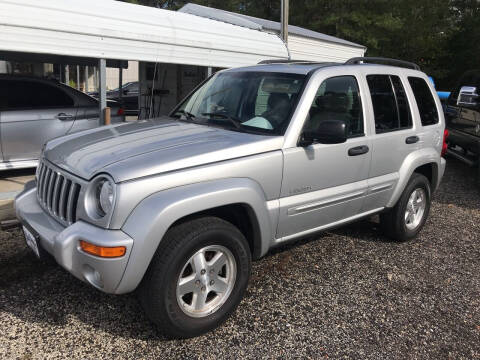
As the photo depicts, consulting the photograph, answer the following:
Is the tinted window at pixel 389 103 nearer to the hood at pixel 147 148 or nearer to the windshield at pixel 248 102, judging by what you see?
the windshield at pixel 248 102

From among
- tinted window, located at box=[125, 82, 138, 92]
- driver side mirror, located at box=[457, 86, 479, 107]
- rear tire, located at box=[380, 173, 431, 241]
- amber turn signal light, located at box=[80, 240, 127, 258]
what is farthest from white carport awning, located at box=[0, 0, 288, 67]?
tinted window, located at box=[125, 82, 138, 92]

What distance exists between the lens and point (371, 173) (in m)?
3.89

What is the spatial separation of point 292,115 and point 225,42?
5302 mm

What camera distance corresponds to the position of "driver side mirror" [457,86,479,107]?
7.12 metres

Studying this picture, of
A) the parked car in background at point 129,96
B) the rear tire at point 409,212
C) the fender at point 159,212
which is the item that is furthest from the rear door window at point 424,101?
the parked car in background at point 129,96

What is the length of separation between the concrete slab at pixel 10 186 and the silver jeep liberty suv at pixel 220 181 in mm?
1729

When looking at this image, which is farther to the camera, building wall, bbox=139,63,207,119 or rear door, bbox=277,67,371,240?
building wall, bbox=139,63,207,119

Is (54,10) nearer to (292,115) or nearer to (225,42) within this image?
(225,42)

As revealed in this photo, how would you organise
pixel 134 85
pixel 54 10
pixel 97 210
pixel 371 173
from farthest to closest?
1. pixel 134 85
2. pixel 54 10
3. pixel 371 173
4. pixel 97 210

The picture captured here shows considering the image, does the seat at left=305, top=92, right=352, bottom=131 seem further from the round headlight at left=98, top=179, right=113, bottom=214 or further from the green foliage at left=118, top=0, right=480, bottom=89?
the green foliage at left=118, top=0, right=480, bottom=89

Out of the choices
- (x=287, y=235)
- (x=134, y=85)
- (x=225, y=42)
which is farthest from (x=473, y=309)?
(x=134, y=85)

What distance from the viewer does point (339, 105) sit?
364 cm

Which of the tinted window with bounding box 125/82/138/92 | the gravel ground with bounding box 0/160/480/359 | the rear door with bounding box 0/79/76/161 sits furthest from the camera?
the tinted window with bounding box 125/82/138/92

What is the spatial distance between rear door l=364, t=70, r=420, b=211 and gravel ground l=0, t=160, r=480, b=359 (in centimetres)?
72
